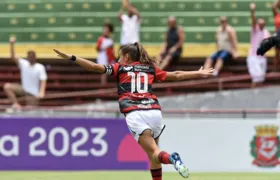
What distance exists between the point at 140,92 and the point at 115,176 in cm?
458

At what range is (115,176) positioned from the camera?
14008 mm

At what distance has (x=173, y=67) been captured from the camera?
1959 centimetres

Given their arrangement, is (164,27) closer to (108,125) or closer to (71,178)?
(108,125)

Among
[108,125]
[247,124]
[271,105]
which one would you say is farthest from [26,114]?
[271,105]

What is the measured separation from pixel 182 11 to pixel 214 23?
1000 mm

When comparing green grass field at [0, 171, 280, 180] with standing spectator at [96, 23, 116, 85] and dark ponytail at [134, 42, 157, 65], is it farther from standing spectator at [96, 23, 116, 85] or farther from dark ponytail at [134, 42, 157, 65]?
standing spectator at [96, 23, 116, 85]

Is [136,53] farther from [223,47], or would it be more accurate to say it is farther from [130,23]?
[130,23]

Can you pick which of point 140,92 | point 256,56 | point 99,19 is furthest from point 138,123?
point 99,19

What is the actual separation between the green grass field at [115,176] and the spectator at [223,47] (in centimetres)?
469

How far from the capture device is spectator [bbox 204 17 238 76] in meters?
18.6

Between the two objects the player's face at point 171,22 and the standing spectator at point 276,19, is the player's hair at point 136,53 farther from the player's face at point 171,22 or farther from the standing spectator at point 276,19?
the player's face at point 171,22

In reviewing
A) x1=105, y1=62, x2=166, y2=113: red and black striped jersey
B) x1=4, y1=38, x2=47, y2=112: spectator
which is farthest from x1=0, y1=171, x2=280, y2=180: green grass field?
x1=105, y1=62, x2=166, y2=113: red and black striped jersey

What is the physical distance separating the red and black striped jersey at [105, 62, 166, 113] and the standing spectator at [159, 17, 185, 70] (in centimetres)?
905

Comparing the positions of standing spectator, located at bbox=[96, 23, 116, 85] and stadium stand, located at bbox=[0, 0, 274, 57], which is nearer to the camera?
standing spectator, located at bbox=[96, 23, 116, 85]
